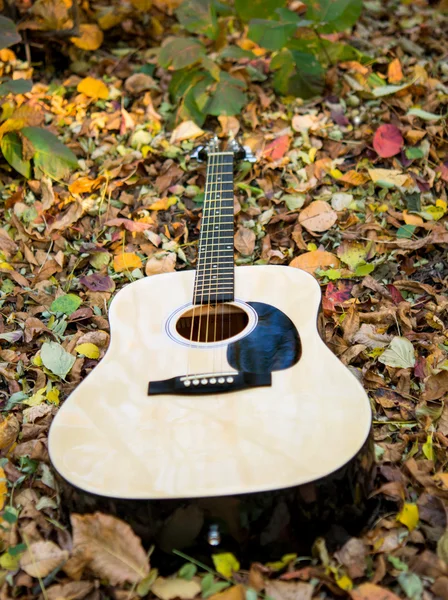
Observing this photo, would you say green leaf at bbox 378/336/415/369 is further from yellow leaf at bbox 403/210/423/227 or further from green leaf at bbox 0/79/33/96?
green leaf at bbox 0/79/33/96

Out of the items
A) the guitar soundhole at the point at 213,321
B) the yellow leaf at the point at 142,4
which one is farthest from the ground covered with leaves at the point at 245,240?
the guitar soundhole at the point at 213,321

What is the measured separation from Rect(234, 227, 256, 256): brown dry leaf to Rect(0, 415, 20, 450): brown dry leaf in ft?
3.21

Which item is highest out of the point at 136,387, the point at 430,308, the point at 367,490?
the point at 136,387

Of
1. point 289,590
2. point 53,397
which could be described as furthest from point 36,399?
point 289,590

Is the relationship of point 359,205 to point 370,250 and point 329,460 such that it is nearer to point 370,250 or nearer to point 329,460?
point 370,250

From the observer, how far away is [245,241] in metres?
2.15

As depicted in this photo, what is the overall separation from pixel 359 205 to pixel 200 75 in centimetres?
90

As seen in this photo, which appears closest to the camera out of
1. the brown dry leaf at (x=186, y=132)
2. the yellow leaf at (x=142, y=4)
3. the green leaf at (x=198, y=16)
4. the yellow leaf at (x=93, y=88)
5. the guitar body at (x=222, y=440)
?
the guitar body at (x=222, y=440)

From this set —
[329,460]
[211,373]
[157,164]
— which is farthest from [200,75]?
[329,460]

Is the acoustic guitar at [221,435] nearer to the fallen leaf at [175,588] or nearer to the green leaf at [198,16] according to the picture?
the fallen leaf at [175,588]

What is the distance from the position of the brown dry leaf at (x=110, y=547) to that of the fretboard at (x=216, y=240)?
25.2 inches

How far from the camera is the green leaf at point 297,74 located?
8.33ft

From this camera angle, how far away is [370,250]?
2084 millimetres

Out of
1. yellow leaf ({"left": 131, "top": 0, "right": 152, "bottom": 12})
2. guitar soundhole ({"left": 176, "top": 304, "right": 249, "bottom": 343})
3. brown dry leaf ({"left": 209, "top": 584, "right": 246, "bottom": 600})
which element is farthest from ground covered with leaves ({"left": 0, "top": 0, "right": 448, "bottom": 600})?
guitar soundhole ({"left": 176, "top": 304, "right": 249, "bottom": 343})
